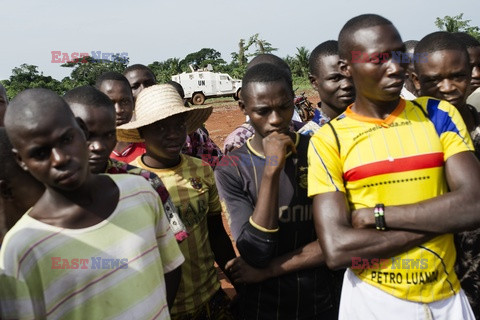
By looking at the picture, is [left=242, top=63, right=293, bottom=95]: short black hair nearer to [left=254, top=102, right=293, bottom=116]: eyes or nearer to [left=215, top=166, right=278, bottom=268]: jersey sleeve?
[left=254, top=102, right=293, bottom=116]: eyes

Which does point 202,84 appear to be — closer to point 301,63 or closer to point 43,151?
point 301,63

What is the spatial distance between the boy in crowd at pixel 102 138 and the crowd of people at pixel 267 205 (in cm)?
1

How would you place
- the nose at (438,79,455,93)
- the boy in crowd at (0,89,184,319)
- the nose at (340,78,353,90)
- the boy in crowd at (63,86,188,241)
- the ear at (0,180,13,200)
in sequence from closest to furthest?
1. the boy in crowd at (0,89,184,319)
2. the ear at (0,180,13,200)
3. the boy in crowd at (63,86,188,241)
4. the nose at (438,79,455,93)
5. the nose at (340,78,353,90)

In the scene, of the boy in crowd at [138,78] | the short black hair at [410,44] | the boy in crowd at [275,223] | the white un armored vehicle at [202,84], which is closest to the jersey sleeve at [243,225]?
the boy in crowd at [275,223]

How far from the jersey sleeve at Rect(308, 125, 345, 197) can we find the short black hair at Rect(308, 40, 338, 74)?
160 centimetres

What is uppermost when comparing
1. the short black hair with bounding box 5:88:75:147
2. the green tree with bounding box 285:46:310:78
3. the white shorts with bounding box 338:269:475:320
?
the short black hair with bounding box 5:88:75:147

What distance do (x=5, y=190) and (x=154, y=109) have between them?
1.11 meters

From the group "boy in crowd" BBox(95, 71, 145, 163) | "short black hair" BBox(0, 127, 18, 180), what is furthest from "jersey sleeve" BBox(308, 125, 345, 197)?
"boy in crowd" BBox(95, 71, 145, 163)

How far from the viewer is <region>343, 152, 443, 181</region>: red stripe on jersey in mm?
1833

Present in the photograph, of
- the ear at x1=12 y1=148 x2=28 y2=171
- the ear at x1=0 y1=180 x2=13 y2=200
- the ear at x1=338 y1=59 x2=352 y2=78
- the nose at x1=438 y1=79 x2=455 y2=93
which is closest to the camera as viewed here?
the ear at x1=12 y1=148 x2=28 y2=171

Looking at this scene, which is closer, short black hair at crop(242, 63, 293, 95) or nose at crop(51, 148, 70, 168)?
nose at crop(51, 148, 70, 168)

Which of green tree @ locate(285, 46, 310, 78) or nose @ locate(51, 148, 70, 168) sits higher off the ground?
nose @ locate(51, 148, 70, 168)

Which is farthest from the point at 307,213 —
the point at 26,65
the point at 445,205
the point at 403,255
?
the point at 26,65

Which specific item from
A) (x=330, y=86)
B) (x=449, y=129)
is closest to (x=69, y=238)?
(x=449, y=129)
